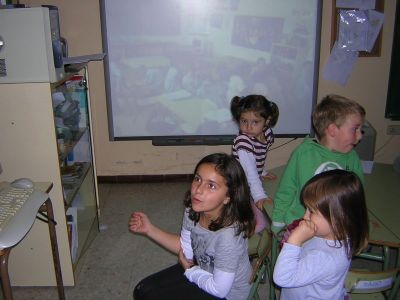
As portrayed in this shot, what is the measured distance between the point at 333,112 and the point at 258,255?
727 millimetres

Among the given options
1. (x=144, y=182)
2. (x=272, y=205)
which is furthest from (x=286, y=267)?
(x=144, y=182)

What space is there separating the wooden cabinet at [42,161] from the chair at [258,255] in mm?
1056

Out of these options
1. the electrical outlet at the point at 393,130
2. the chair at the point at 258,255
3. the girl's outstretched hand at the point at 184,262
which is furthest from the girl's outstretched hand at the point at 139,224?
the electrical outlet at the point at 393,130

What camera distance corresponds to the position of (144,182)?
4027mm

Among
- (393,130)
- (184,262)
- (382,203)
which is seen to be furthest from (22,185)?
(393,130)

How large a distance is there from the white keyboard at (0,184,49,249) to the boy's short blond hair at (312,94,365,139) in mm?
1286

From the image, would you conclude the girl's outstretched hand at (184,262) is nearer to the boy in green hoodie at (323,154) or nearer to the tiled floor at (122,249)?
the boy in green hoodie at (323,154)

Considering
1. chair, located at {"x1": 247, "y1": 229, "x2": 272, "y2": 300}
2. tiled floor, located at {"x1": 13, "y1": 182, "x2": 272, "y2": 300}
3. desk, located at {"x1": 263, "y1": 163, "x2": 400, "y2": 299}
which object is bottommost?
tiled floor, located at {"x1": 13, "y1": 182, "x2": 272, "y2": 300}

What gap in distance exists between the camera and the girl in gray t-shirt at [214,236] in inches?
56.2

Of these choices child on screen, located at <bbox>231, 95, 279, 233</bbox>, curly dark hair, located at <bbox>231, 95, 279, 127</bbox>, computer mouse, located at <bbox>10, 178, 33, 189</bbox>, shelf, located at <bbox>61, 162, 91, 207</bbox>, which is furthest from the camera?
shelf, located at <bbox>61, 162, 91, 207</bbox>

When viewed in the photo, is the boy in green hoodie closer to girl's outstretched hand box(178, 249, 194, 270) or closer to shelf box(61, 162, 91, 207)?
girl's outstretched hand box(178, 249, 194, 270)

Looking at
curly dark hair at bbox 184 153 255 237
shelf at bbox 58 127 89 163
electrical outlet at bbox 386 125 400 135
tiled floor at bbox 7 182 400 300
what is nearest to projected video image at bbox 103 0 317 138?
tiled floor at bbox 7 182 400 300

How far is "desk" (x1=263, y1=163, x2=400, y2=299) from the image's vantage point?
175 centimetres

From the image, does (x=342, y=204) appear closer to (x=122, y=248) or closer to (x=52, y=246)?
(x=52, y=246)
